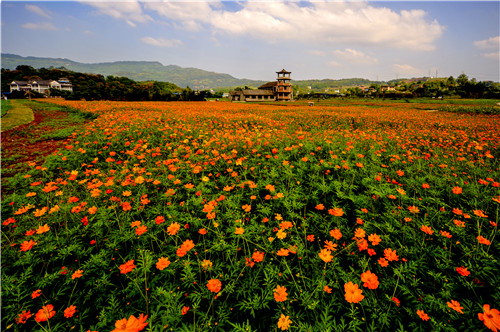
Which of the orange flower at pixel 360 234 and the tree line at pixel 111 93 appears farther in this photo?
the tree line at pixel 111 93

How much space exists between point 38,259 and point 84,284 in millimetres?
557

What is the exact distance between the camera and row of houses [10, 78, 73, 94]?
2837 inches

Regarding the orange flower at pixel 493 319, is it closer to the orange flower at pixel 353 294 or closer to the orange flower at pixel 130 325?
the orange flower at pixel 353 294

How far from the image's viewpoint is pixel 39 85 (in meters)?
75.8

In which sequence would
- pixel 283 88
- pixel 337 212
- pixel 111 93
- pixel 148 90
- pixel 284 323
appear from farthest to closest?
pixel 283 88 < pixel 148 90 < pixel 111 93 < pixel 337 212 < pixel 284 323

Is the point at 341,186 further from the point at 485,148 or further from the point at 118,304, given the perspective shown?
the point at 485,148

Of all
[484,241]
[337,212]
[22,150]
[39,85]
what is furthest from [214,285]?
[39,85]

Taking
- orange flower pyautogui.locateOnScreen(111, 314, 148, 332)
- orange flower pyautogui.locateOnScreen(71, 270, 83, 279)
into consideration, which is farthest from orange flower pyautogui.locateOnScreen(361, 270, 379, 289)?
orange flower pyautogui.locateOnScreen(71, 270, 83, 279)

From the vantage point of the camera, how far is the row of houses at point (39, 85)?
72.1 metres

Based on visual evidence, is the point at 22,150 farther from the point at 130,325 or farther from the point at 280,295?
the point at 280,295

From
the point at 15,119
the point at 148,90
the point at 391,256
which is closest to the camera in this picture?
the point at 391,256

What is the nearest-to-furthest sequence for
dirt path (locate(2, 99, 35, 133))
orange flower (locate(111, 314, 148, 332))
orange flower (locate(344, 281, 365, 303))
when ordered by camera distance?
orange flower (locate(111, 314, 148, 332))
orange flower (locate(344, 281, 365, 303))
dirt path (locate(2, 99, 35, 133))

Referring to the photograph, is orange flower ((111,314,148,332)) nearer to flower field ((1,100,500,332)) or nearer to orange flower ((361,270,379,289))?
flower field ((1,100,500,332))

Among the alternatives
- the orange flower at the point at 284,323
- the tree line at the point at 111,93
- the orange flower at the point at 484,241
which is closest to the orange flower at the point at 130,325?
the orange flower at the point at 284,323
